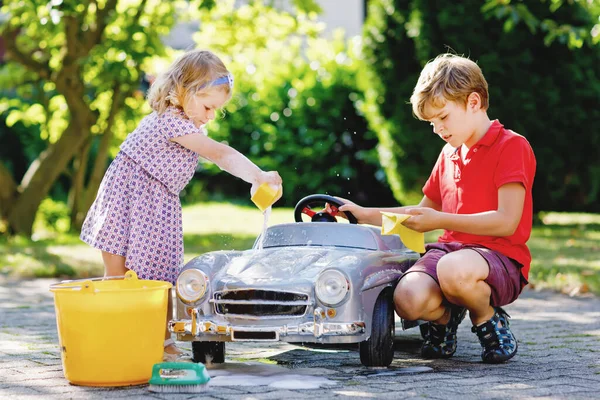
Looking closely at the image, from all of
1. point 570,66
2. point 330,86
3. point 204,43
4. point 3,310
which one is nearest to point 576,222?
point 570,66

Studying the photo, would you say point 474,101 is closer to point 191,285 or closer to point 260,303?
point 260,303

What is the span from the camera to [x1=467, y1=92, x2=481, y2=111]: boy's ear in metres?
4.26

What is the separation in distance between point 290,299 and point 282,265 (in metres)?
0.22

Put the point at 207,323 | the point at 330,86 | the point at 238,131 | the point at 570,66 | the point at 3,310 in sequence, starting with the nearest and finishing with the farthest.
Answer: the point at 207,323, the point at 3,310, the point at 570,66, the point at 330,86, the point at 238,131

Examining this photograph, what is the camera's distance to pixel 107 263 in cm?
426

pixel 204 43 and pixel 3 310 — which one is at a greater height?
pixel 204 43

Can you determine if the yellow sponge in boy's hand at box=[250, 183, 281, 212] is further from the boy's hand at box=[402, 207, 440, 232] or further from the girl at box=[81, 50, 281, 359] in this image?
the boy's hand at box=[402, 207, 440, 232]

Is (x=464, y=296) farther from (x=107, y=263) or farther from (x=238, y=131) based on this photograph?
(x=238, y=131)

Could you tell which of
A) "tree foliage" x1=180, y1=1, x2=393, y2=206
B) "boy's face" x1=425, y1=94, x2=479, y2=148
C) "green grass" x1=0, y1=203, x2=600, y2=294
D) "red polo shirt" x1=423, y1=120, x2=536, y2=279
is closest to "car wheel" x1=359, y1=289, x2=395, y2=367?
"red polo shirt" x1=423, y1=120, x2=536, y2=279

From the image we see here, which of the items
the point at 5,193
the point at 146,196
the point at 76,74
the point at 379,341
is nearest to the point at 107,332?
the point at 146,196

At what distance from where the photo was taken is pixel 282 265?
3.97 m

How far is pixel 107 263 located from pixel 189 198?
12570 millimetres

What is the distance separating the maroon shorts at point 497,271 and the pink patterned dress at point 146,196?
1098 millimetres

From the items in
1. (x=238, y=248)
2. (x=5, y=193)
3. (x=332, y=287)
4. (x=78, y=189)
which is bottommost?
(x=332, y=287)
